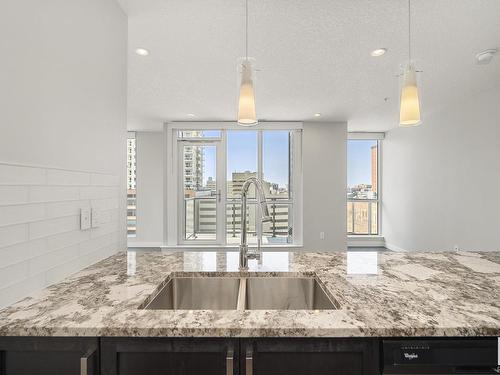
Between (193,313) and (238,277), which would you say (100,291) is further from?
(238,277)

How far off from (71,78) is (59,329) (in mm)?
997

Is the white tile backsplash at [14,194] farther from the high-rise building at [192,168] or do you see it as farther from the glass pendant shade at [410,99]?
the high-rise building at [192,168]

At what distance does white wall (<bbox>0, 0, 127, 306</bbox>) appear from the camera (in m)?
0.89

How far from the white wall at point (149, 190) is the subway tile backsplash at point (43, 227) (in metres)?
4.50

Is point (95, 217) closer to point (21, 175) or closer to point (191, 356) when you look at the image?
point (21, 175)

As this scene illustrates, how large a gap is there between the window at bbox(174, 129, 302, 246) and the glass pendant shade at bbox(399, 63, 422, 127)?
148 inches

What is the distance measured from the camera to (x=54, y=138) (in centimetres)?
109

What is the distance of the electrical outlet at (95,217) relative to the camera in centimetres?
131

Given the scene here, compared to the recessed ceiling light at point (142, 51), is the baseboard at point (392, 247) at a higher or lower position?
lower

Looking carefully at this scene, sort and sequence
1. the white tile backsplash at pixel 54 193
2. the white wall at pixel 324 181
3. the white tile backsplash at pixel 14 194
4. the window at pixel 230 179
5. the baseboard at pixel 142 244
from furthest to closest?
the baseboard at pixel 142 244
the window at pixel 230 179
the white wall at pixel 324 181
the white tile backsplash at pixel 54 193
the white tile backsplash at pixel 14 194

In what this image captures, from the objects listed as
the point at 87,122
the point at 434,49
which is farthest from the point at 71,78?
the point at 434,49

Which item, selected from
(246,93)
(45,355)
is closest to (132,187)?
(246,93)

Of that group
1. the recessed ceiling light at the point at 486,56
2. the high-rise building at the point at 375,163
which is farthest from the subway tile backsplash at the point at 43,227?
the high-rise building at the point at 375,163

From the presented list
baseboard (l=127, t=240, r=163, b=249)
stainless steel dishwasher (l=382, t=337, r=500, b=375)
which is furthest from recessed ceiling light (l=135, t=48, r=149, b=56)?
baseboard (l=127, t=240, r=163, b=249)
